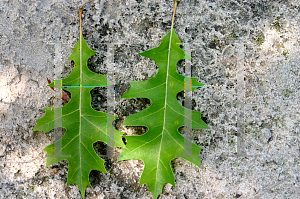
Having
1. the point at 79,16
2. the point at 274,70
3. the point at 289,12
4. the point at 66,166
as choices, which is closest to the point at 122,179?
the point at 66,166

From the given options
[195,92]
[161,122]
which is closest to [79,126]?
[161,122]

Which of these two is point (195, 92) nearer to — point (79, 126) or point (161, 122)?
point (161, 122)

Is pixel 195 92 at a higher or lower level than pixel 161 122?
higher

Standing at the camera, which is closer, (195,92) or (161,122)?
(161,122)

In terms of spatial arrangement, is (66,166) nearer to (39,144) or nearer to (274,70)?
(39,144)
